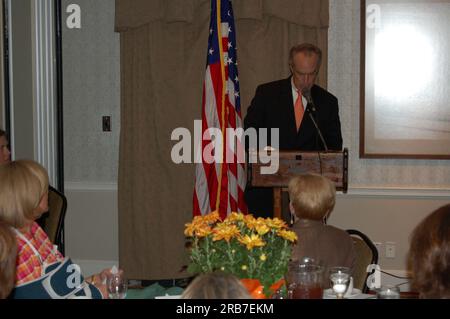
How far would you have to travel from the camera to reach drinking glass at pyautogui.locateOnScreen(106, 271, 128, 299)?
2.30 metres

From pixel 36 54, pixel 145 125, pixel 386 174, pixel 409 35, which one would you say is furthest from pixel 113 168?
pixel 409 35

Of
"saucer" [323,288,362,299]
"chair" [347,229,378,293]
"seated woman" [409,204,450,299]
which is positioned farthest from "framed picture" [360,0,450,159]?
"seated woman" [409,204,450,299]

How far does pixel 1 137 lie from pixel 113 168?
5.38 feet

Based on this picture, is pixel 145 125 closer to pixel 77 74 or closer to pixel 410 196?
pixel 77 74

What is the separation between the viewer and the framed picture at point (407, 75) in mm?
5176

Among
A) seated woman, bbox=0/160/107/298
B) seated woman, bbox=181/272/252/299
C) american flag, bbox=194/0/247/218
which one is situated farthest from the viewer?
american flag, bbox=194/0/247/218

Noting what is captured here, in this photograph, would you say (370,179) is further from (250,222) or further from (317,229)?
(250,222)

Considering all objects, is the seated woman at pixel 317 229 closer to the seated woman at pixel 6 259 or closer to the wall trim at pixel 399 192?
the seated woman at pixel 6 259

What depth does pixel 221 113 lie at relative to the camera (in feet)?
16.5

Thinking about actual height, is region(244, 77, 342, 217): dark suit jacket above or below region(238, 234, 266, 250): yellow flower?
above

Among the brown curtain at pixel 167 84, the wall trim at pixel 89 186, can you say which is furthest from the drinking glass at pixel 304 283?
the wall trim at pixel 89 186

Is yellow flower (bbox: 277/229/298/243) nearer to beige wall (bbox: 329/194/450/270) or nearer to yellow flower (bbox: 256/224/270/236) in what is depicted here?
yellow flower (bbox: 256/224/270/236)

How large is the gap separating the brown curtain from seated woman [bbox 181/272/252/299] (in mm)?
3996

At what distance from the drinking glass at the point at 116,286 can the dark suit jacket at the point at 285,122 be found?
2.17m
